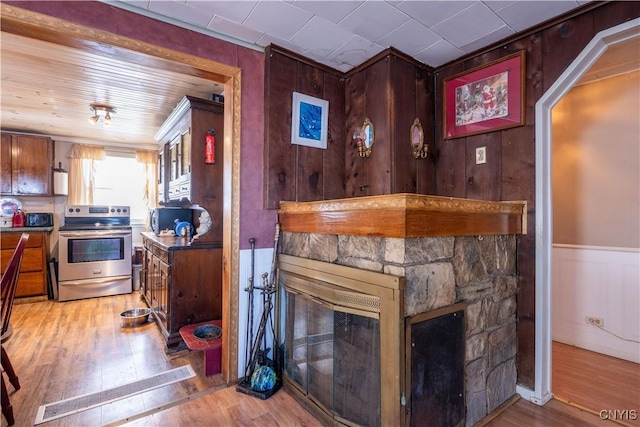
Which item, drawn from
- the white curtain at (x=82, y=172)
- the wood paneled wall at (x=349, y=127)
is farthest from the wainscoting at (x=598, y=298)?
the white curtain at (x=82, y=172)

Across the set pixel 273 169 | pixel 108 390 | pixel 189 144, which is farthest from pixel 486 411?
pixel 189 144

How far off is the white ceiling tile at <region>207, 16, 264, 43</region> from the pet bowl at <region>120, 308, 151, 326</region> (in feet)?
9.65

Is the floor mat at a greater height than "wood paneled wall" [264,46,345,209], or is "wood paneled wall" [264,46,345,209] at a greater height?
"wood paneled wall" [264,46,345,209]

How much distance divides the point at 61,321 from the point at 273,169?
124 inches

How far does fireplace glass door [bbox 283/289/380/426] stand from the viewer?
5.05 ft

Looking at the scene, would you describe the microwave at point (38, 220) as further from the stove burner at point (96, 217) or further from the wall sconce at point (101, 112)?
the wall sconce at point (101, 112)

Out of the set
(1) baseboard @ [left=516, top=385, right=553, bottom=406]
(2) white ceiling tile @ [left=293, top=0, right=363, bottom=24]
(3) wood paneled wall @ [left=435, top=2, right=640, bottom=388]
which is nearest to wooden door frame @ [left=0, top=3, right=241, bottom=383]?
(2) white ceiling tile @ [left=293, top=0, right=363, bottom=24]

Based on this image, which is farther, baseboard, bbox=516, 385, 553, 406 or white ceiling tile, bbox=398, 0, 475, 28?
baseboard, bbox=516, 385, 553, 406

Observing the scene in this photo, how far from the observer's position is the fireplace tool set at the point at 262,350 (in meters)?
2.05

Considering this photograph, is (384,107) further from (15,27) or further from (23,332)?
(23,332)

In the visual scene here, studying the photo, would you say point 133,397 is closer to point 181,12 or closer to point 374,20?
point 181,12

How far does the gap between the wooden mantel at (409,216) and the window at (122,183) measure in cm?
438

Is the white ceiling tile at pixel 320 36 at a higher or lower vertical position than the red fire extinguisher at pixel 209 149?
higher

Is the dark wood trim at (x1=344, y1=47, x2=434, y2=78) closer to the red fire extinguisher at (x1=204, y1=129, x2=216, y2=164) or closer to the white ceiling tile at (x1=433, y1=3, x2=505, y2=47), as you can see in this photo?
the white ceiling tile at (x1=433, y1=3, x2=505, y2=47)
